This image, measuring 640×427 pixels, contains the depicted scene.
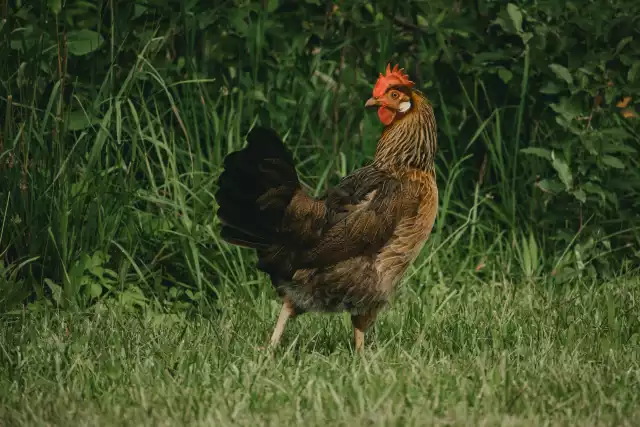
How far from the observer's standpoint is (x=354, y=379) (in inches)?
165

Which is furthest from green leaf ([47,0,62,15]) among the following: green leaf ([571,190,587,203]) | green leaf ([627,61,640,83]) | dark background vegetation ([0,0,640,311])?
green leaf ([627,61,640,83])

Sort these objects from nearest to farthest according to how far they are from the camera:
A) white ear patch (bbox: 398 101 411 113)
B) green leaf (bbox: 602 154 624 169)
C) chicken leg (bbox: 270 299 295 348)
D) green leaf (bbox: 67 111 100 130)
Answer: chicken leg (bbox: 270 299 295 348), white ear patch (bbox: 398 101 411 113), green leaf (bbox: 67 111 100 130), green leaf (bbox: 602 154 624 169)

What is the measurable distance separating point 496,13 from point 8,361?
11.8 ft

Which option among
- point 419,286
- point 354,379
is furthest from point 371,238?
point 419,286

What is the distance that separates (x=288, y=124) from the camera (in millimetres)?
6652

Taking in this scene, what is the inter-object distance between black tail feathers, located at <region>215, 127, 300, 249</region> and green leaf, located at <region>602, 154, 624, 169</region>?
2.33 m

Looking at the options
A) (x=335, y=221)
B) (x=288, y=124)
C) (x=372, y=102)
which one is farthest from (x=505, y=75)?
(x=335, y=221)

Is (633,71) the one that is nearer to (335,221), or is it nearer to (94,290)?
(335,221)

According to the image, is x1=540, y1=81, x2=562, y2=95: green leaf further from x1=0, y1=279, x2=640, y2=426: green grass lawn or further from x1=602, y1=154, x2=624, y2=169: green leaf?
x1=0, y1=279, x2=640, y2=426: green grass lawn

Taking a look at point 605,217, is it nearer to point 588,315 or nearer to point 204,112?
point 588,315

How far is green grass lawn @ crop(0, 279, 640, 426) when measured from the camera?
3.94 meters

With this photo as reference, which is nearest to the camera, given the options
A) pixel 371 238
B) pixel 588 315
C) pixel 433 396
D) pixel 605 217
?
pixel 433 396

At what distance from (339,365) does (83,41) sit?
256cm

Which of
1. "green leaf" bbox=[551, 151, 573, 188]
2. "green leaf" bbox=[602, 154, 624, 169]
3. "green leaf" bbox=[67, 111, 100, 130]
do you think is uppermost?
"green leaf" bbox=[67, 111, 100, 130]
